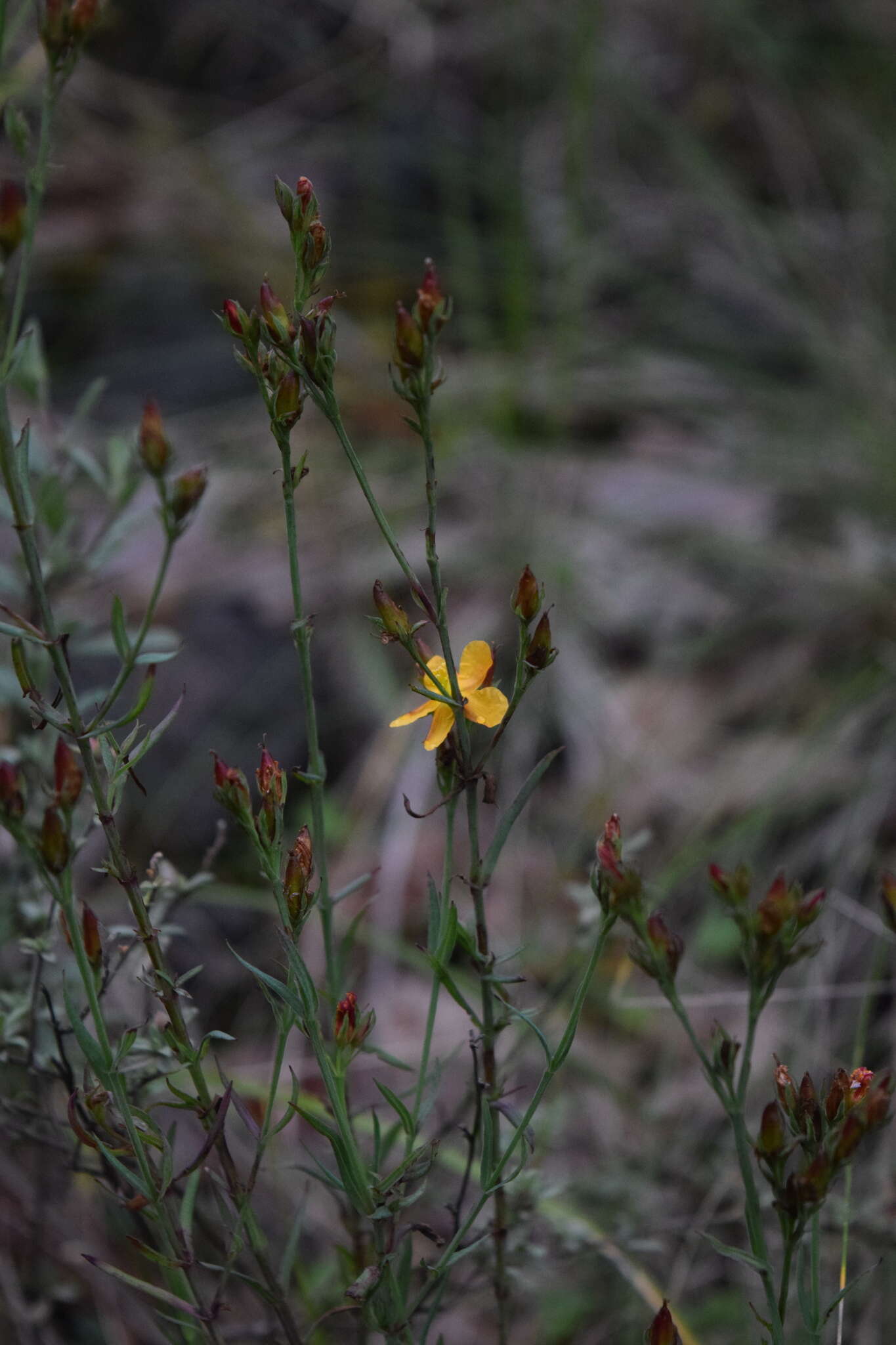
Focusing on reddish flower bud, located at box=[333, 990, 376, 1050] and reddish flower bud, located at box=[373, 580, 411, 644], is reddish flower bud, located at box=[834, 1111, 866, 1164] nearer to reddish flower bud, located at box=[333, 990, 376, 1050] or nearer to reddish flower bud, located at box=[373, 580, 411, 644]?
reddish flower bud, located at box=[333, 990, 376, 1050]

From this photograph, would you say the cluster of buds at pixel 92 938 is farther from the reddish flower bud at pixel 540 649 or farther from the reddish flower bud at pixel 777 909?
the reddish flower bud at pixel 777 909

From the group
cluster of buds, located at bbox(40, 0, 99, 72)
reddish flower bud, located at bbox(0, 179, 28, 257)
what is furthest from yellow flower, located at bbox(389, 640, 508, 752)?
cluster of buds, located at bbox(40, 0, 99, 72)

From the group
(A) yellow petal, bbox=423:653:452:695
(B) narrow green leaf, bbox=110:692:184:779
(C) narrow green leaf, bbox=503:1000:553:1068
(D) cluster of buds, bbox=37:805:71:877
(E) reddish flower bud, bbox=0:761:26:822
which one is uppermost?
(A) yellow petal, bbox=423:653:452:695

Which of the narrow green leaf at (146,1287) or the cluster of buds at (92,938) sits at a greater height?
the cluster of buds at (92,938)

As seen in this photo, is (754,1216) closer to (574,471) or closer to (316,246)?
(316,246)

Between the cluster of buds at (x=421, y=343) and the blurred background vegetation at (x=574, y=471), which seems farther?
the blurred background vegetation at (x=574, y=471)

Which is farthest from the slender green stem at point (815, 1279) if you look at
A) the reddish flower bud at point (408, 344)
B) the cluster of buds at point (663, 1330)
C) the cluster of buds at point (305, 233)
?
the cluster of buds at point (305, 233)
